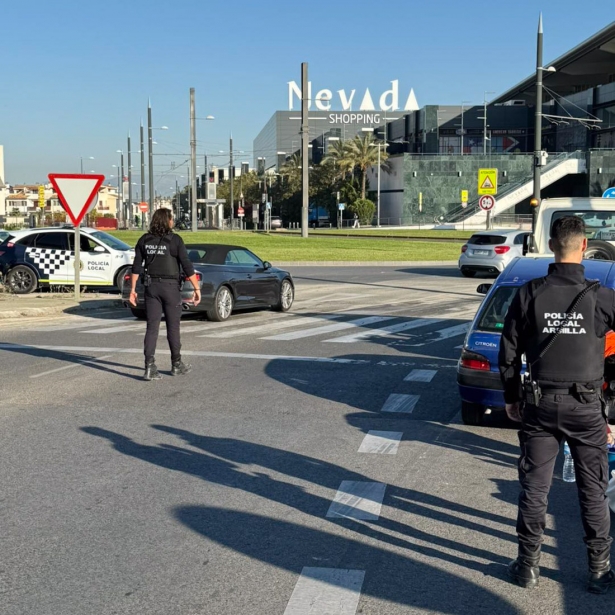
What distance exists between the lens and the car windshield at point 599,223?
1573 cm

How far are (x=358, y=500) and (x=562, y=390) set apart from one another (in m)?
1.98

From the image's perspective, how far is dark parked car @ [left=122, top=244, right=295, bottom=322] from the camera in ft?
51.4

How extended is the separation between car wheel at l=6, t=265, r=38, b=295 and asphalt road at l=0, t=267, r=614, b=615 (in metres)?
9.16

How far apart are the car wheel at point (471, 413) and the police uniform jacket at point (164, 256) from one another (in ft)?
12.1

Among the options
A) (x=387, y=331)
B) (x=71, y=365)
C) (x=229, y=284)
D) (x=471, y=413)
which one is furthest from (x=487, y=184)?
(x=471, y=413)

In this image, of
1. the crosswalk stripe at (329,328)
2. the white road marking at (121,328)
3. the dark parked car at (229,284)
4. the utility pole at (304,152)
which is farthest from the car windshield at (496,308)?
the utility pole at (304,152)

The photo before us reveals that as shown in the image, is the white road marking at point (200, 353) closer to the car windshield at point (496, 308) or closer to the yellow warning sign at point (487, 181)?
the car windshield at point (496, 308)

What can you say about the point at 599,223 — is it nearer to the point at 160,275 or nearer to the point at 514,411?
the point at 160,275

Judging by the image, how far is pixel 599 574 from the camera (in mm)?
4363

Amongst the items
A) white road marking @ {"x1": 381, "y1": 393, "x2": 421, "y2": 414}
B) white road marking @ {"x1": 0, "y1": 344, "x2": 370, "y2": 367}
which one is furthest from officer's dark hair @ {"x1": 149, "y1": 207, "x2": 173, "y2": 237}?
white road marking @ {"x1": 381, "y1": 393, "x2": 421, "y2": 414}

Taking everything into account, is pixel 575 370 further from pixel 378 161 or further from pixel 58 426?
pixel 378 161

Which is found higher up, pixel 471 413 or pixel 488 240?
pixel 488 240

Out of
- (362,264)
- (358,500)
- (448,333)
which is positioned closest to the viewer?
(358,500)

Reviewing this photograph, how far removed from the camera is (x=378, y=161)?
87.9 metres
